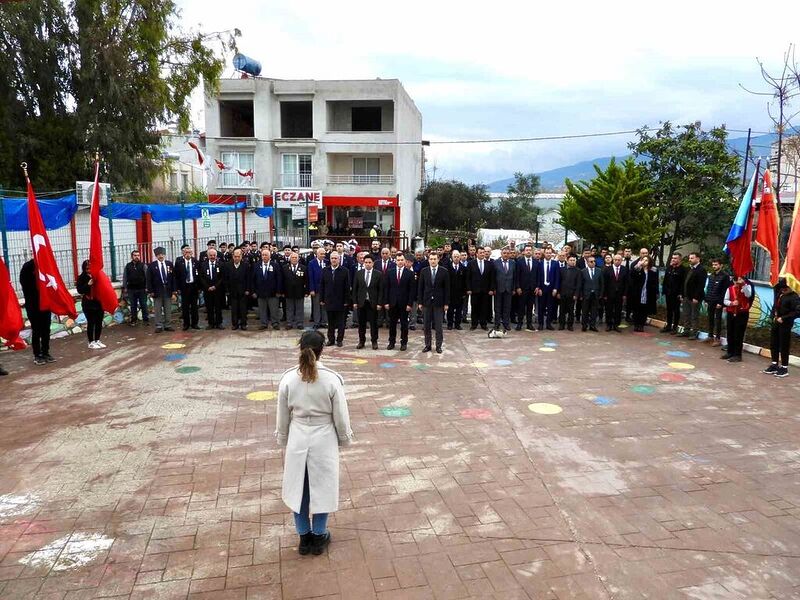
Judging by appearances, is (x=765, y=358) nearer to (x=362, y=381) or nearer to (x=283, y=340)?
(x=362, y=381)

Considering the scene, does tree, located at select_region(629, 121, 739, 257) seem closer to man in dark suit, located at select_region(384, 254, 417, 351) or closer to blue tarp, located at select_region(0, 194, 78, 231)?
man in dark suit, located at select_region(384, 254, 417, 351)

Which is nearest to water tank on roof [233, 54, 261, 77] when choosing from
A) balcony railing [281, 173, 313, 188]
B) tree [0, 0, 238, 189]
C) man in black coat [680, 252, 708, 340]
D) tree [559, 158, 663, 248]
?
balcony railing [281, 173, 313, 188]

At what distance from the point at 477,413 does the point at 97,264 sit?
7109 mm

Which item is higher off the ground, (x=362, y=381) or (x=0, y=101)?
(x=0, y=101)

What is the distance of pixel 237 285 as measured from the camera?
12578mm

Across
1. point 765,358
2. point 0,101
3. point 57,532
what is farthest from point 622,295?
point 0,101

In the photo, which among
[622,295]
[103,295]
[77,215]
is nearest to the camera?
[103,295]

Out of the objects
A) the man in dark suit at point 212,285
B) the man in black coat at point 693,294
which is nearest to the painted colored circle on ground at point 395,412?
the man in dark suit at point 212,285

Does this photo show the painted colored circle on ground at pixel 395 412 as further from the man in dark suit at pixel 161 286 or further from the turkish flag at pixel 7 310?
the man in dark suit at pixel 161 286

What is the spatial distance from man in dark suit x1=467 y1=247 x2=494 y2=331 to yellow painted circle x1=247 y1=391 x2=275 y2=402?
19.8 feet

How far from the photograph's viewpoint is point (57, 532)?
4.62 m

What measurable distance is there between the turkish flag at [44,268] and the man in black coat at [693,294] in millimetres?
11438

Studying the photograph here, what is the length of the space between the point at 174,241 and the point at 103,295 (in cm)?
490

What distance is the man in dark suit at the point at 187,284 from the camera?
40.4ft
